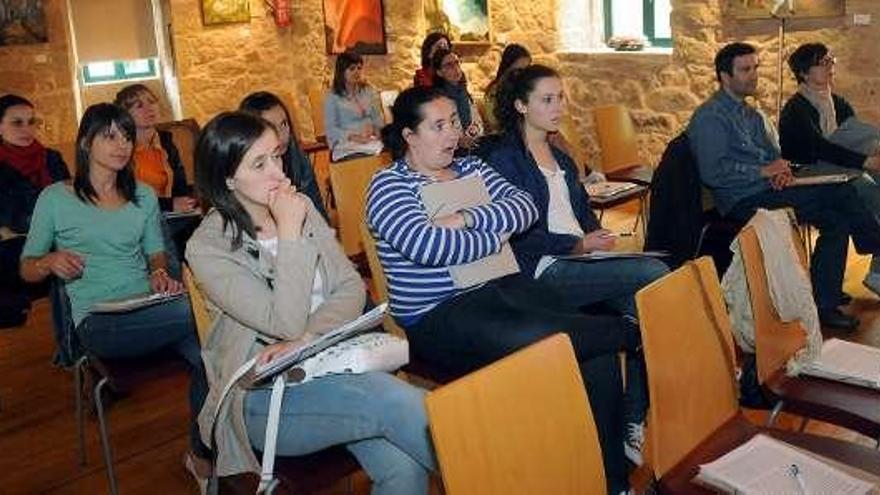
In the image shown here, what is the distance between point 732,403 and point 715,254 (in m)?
2.02

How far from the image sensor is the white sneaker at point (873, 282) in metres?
4.02

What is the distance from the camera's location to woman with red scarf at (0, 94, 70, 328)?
3.54 metres

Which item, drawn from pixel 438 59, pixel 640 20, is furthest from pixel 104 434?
pixel 640 20

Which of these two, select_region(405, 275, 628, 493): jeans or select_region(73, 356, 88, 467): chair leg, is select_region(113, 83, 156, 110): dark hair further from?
select_region(405, 275, 628, 493): jeans

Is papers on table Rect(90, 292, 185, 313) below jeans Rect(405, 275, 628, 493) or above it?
above

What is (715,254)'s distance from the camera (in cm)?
401

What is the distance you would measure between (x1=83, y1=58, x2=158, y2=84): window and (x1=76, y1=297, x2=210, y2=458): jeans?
589 centimetres

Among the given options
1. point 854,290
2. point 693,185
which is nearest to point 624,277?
point 693,185

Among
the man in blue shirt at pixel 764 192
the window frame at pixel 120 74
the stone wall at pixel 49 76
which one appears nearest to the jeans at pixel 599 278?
the man in blue shirt at pixel 764 192

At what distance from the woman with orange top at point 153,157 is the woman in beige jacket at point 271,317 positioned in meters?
1.68

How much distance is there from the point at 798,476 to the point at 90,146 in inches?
91.3

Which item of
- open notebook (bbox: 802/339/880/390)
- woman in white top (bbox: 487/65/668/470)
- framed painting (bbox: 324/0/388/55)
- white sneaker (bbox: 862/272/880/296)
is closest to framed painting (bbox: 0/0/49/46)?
framed painting (bbox: 324/0/388/55)

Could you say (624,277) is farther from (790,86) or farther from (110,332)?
(790,86)

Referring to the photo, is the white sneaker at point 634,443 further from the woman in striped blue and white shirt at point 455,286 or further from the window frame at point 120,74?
the window frame at point 120,74
